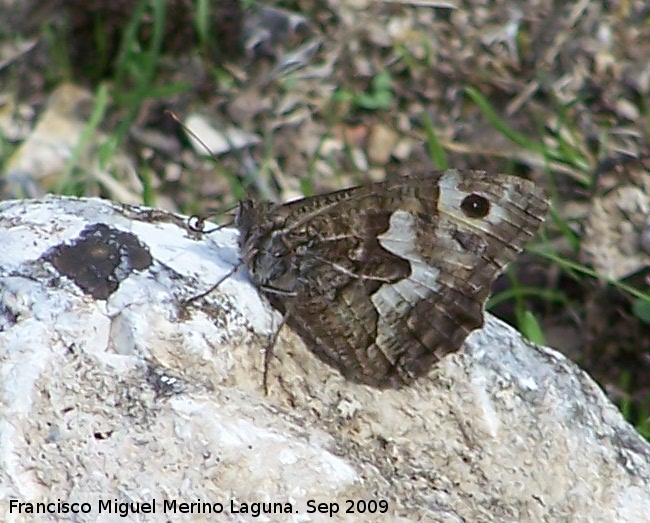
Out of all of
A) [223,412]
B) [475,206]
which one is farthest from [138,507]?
[475,206]

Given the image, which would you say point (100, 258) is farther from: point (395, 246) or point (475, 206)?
point (475, 206)

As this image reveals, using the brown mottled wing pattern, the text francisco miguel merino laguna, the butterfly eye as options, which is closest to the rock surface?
the text francisco miguel merino laguna

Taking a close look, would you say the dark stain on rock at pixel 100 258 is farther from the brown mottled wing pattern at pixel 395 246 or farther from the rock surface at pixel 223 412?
the brown mottled wing pattern at pixel 395 246

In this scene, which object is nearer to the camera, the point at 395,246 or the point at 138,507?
the point at 138,507

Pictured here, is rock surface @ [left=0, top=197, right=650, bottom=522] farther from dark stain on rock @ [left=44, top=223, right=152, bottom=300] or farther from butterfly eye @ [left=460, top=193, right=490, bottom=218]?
butterfly eye @ [left=460, top=193, right=490, bottom=218]

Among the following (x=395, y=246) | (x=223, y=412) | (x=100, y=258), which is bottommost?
(x=395, y=246)

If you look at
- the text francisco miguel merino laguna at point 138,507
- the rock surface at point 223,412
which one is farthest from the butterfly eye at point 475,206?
the text francisco miguel merino laguna at point 138,507
